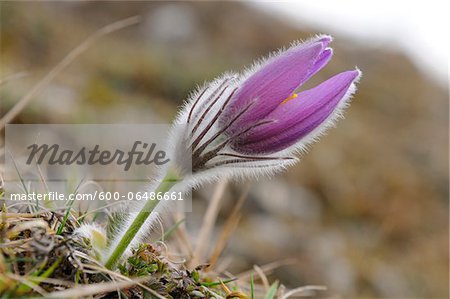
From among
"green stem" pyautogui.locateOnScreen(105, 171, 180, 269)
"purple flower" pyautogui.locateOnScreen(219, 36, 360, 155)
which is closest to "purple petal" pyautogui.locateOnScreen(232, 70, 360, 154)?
"purple flower" pyautogui.locateOnScreen(219, 36, 360, 155)

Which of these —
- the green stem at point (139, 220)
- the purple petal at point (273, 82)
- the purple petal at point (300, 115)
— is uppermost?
the purple petal at point (273, 82)

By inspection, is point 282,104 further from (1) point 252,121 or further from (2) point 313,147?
(2) point 313,147

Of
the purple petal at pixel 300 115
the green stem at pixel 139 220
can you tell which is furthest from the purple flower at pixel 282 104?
A: the green stem at pixel 139 220

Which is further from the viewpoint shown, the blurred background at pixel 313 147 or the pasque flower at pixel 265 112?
the blurred background at pixel 313 147

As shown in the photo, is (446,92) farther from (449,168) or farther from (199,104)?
(199,104)

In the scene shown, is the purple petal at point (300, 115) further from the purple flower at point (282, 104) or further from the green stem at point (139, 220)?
the green stem at point (139, 220)

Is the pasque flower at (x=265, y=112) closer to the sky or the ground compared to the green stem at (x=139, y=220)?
closer to the sky

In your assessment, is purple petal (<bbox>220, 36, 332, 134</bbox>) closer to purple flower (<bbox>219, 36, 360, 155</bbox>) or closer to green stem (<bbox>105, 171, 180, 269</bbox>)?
purple flower (<bbox>219, 36, 360, 155</bbox>)
